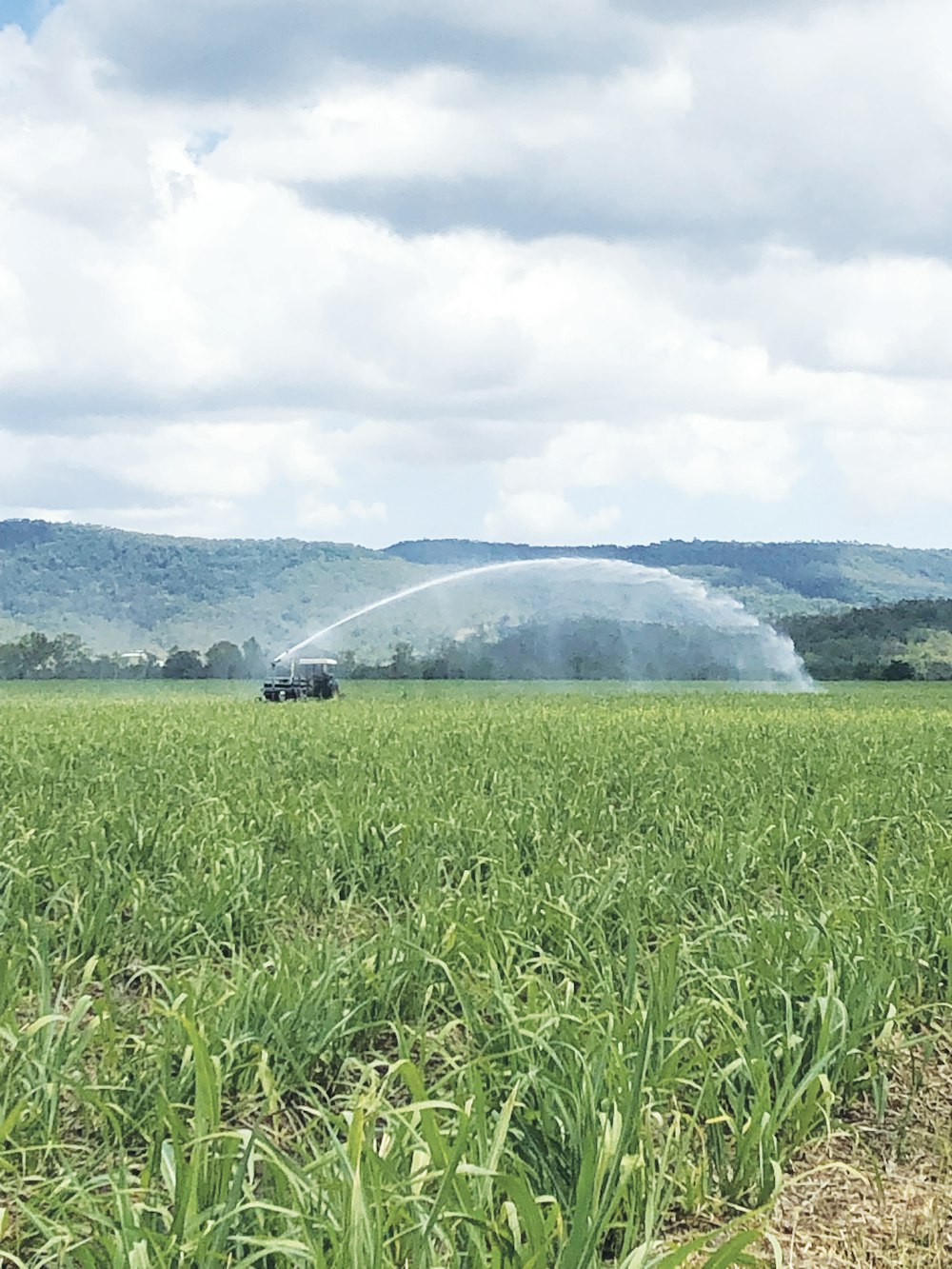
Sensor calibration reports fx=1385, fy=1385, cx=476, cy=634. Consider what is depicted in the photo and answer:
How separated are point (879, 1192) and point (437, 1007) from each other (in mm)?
2084

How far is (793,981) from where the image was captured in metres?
5.45

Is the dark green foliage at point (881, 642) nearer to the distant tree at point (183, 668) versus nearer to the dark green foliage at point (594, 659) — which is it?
the dark green foliage at point (594, 659)

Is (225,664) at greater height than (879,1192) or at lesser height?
greater

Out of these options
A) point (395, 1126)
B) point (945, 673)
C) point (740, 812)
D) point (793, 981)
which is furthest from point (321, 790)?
point (945, 673)

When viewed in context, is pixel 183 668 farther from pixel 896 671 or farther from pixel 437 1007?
pixel 437 1007

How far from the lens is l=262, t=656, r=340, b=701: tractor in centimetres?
4250

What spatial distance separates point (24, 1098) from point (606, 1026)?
6.39 feet

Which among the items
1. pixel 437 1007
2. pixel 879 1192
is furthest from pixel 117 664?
pixel 879 1192

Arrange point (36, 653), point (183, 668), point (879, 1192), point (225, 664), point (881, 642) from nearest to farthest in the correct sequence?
point (879, 1192)
point (183, 668)
point (225, 664)
point (881, 642)
point (36, 653)

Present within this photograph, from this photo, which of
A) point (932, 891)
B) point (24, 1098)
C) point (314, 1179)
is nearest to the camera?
point (314, 1179)

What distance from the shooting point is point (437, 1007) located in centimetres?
572

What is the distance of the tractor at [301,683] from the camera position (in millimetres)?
42500

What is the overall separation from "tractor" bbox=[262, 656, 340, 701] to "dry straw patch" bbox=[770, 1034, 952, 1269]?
37.8m

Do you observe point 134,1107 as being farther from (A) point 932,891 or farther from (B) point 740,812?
(B) point 740,812
